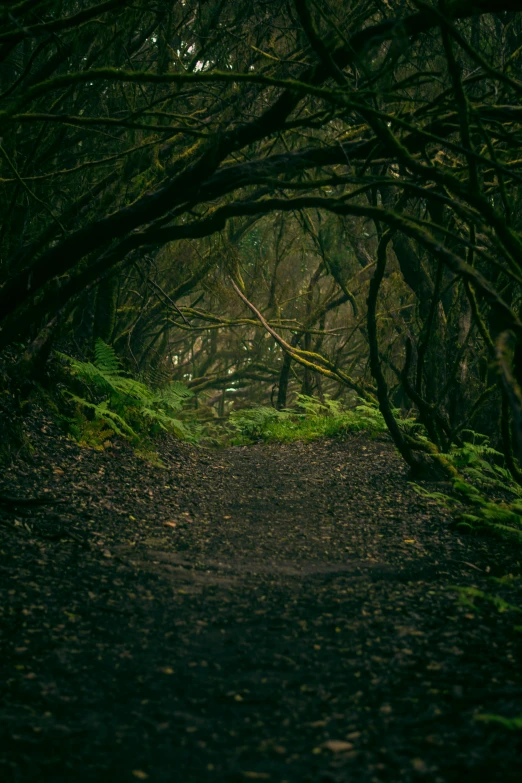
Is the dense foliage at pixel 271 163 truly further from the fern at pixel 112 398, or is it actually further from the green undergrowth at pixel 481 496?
the fern at pixel 112 398

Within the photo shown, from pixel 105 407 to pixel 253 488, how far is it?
6.43 ft

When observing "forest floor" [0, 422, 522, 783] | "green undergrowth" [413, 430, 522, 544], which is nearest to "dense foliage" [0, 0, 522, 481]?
"green undergrowth" [413, 430, 522, 544]

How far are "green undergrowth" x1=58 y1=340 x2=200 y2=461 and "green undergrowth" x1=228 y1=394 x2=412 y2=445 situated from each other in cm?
251

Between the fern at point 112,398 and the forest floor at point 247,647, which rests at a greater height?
the fern at point 112,398

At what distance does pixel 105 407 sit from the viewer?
770cm

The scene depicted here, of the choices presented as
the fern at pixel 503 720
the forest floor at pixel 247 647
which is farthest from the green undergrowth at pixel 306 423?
the fern at pixel 503 720

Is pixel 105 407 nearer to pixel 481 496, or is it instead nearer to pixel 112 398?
pixel 112 398

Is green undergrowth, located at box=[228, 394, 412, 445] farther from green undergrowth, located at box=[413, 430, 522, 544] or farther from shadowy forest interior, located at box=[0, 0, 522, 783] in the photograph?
green undergrowth, located at box=[413, 430, 522, 544]

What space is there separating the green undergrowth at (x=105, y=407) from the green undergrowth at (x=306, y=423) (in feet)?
8.22

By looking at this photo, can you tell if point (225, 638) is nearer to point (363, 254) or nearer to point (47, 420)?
point (47, 420)

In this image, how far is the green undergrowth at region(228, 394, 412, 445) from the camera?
421 inches

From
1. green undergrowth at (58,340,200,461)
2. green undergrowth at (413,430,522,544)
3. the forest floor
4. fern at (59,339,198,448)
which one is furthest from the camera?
fern at (59,339,198,448)

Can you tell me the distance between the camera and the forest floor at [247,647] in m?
1.86

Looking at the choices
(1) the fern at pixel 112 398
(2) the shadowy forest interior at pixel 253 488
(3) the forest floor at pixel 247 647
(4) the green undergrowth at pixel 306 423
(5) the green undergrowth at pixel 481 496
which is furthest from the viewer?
(4) the green undergrowth at pixel 306 423
